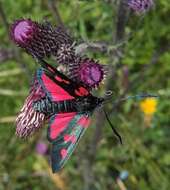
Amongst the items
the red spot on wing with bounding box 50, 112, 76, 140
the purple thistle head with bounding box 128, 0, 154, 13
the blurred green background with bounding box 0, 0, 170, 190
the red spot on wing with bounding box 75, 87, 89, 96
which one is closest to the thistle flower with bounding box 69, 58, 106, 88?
the red spot on wing with bounding box 75, 87, 89, 96

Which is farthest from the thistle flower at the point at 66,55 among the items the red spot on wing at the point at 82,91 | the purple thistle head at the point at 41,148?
the purple thistle head at the point at 41,148

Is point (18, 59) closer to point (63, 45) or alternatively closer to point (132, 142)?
point (63, 45)

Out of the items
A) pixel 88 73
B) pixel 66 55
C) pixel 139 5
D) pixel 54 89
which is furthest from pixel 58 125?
pixel 139 5

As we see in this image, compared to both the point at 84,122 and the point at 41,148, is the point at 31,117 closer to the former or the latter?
the point at 84,122

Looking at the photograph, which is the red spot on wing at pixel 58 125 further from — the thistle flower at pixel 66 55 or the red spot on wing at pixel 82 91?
the thistle flower at pixel 66 55

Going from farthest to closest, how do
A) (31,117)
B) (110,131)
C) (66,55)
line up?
(110,131)
(66,55)
(31,117)

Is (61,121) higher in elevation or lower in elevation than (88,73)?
lower

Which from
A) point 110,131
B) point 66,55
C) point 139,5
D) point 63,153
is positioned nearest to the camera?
point 63,153
